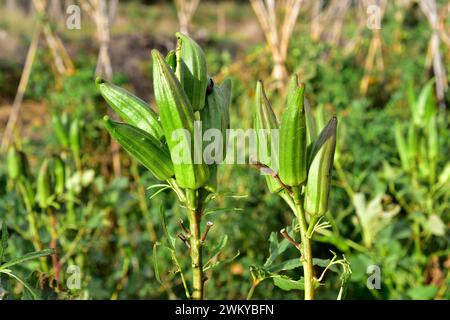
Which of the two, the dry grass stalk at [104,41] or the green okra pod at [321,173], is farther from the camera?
the dry grass stalk at [104,41]

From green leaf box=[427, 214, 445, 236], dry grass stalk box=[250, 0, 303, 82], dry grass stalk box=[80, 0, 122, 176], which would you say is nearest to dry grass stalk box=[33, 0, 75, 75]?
dry grass stalk box=[80, 0, 122, 176]

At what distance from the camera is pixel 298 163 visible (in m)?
0.57

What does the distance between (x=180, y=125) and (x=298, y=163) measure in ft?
0.40

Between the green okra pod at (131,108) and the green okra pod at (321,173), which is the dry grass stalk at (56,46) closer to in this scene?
the green okra pod at (131,108)

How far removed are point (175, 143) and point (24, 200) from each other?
0.63 m

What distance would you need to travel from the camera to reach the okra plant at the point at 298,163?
22.0 inches

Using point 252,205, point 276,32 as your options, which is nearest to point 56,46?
point 276,32

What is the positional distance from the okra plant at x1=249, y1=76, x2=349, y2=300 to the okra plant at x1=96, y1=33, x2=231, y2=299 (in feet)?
0.15

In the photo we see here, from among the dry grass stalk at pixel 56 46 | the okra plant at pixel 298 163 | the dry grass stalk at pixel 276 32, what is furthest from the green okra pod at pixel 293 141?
the dry grass stalk at pixel 56 46

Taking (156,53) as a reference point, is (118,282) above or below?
below

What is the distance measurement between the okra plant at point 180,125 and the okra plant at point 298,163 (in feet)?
0.15

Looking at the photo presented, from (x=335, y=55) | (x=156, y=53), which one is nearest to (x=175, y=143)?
(x=156, y=53)

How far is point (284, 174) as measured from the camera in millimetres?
572
